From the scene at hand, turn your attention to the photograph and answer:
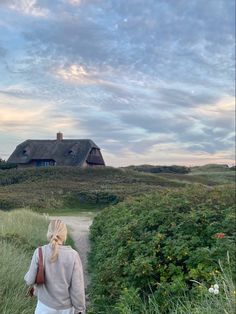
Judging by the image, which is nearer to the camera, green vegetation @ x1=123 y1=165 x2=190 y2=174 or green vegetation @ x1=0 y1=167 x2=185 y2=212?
green vegetation @ x1=0 y1=167 x2=185 y2=212

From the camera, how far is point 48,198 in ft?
125

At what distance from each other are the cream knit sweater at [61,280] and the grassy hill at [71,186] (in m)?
28.9

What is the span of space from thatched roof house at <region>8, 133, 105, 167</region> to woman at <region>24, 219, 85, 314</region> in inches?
2326

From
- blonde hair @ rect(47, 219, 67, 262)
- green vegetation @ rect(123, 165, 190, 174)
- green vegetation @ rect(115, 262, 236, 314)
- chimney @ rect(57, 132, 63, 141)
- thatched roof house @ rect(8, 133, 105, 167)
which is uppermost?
chimney @ rect(57, 132, 63, 141)

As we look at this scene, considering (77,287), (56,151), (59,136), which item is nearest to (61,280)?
(77,287)

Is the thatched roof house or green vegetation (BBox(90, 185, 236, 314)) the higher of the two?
the thatched roof house

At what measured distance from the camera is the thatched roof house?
65.8 meters

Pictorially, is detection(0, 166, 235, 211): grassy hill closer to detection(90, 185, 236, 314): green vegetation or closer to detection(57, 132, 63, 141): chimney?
detection(57, 132, 63, 141): chimney

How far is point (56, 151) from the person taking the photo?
6719cm

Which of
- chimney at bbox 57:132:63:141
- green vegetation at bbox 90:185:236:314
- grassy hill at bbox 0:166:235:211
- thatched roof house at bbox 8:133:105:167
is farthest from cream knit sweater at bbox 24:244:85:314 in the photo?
chimney at bbox 57:132:63:141

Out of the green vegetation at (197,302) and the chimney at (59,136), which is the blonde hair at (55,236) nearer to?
the green vegetation at (197,302)

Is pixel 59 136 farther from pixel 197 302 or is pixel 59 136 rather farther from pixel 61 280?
pixel 61 280

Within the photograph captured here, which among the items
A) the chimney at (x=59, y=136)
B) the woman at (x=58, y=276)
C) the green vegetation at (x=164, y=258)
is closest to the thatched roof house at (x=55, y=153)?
the chimney at (x=59, y=136)

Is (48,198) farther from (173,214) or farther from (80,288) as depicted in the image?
(80,288)
